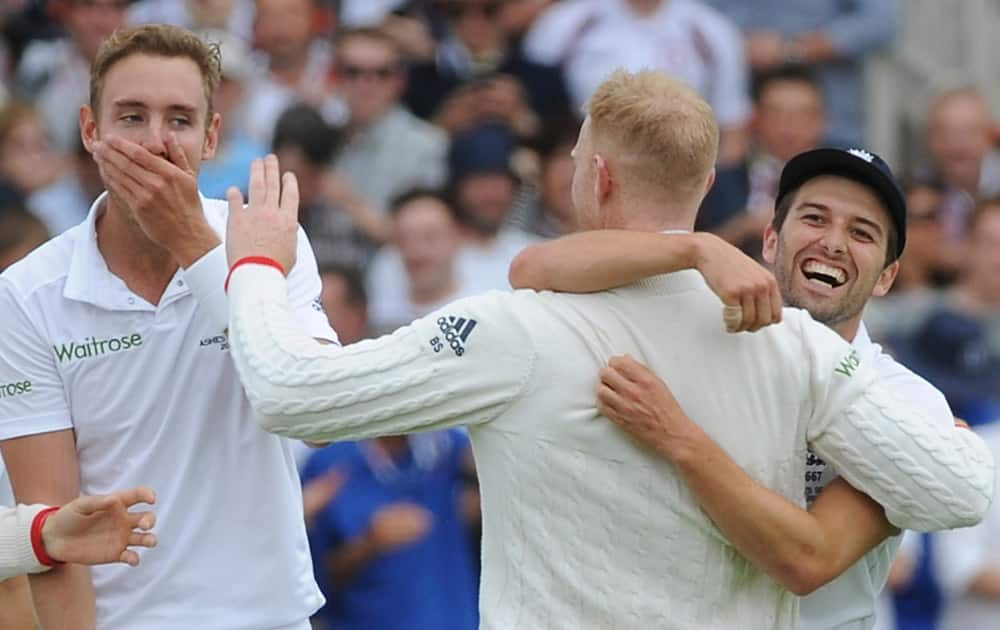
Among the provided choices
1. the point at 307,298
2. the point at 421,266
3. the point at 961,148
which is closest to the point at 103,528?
the point at 307,298

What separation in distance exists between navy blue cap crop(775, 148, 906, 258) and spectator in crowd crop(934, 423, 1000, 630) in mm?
2897

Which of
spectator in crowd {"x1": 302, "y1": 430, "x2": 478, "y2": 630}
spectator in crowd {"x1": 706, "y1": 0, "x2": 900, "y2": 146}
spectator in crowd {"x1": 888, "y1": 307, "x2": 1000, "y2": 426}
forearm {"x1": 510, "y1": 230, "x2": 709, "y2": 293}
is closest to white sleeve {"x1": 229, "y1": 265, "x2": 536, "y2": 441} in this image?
forearm {"x1": 510, "y1": 230, "x2": 709, "y2": 293}

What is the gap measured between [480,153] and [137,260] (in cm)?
506

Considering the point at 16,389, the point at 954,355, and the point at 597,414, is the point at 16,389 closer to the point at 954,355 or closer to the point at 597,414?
the point at 597,414

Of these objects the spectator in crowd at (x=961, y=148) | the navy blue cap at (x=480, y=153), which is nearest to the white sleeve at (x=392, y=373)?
the navy blue cap at (x=480, y=153)

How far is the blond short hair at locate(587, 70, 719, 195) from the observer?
3.82 m

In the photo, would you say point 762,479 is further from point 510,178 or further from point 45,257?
point 510,178

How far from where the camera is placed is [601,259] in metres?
3.81

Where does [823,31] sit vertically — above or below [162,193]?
above

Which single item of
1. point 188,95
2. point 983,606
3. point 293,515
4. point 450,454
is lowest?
point 983,606

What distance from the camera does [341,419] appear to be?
3844 mm

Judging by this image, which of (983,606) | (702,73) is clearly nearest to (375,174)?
(702,73)

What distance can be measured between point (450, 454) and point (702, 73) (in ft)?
10.6

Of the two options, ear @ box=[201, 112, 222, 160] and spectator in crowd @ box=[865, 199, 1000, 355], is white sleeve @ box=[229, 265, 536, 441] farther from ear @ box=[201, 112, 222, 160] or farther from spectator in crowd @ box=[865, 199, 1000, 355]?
spectator in crowd @ box=[865, 199, 1000, 355]
